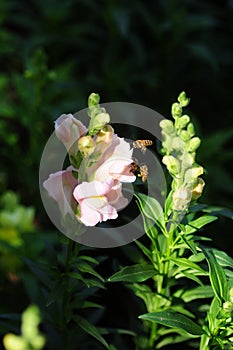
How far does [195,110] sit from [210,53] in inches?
14.7

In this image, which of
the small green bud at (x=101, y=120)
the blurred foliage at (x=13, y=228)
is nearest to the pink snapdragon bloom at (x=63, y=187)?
the small green bud at (x=101, y=120)

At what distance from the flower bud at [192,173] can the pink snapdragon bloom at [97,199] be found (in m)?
0.14

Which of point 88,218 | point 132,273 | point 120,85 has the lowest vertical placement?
point 132,273

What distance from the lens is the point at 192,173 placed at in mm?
1269

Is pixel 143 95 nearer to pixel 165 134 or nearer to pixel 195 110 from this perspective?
pixel 195 110

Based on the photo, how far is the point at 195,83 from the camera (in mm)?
3234

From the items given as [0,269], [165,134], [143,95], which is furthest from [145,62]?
[165,134]

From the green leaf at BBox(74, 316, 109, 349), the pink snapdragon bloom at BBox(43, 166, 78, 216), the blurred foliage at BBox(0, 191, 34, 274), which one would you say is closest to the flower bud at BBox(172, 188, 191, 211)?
the pink snapdragon bloom at BBox(43, 166, 78, 216)

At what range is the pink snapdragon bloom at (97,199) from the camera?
4.17 feet

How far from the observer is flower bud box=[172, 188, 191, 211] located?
1268mm

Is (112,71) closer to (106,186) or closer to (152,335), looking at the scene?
(152,335)

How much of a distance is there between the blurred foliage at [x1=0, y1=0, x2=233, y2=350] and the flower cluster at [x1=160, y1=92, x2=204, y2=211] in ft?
3.89

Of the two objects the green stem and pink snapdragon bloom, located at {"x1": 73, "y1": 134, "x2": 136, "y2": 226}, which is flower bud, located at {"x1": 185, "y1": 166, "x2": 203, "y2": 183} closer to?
pink snapdragon bloom, located at {"x1": 73, "y1": 134, "x2": 136, "y2": 226}

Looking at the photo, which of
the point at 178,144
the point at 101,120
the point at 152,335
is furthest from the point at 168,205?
the point at 152,335
